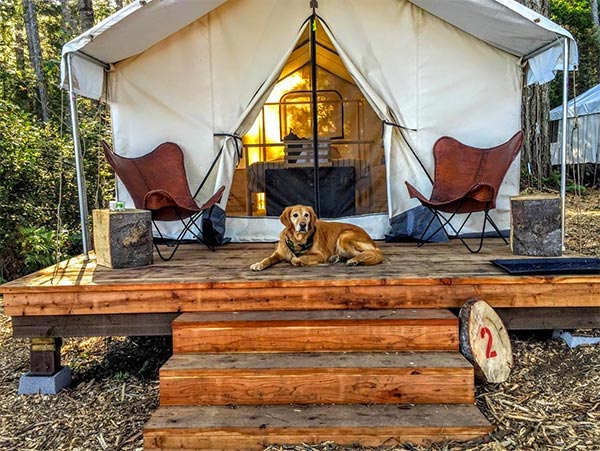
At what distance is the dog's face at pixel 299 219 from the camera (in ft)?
9.41

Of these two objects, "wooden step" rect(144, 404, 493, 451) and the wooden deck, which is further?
the wooden deck

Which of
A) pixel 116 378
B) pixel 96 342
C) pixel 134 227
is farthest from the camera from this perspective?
pixel 96 342

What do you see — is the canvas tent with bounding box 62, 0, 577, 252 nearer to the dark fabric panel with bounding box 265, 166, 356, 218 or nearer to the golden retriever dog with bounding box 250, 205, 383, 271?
the dark fabric panel with bounding box 265, 166, 356, 218

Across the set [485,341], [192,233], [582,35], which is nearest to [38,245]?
[192,233]

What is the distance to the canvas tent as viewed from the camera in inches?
159

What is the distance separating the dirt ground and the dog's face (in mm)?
1206

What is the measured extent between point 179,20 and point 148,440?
322 cm

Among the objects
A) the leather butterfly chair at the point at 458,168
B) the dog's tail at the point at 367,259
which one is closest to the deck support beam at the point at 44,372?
the dog's tail at the point at 367,259

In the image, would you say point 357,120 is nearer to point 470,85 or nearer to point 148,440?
point 470,85

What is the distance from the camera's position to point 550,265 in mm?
2668

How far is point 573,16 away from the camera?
14.3 metres

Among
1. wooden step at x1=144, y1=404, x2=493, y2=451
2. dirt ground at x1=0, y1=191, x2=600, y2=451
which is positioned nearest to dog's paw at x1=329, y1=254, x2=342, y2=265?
dirt ground at x1=0, y1=191, x2=600, y2=451

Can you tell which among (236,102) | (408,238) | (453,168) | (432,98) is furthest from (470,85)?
(236,102)

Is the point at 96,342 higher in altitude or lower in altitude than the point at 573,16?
lower
